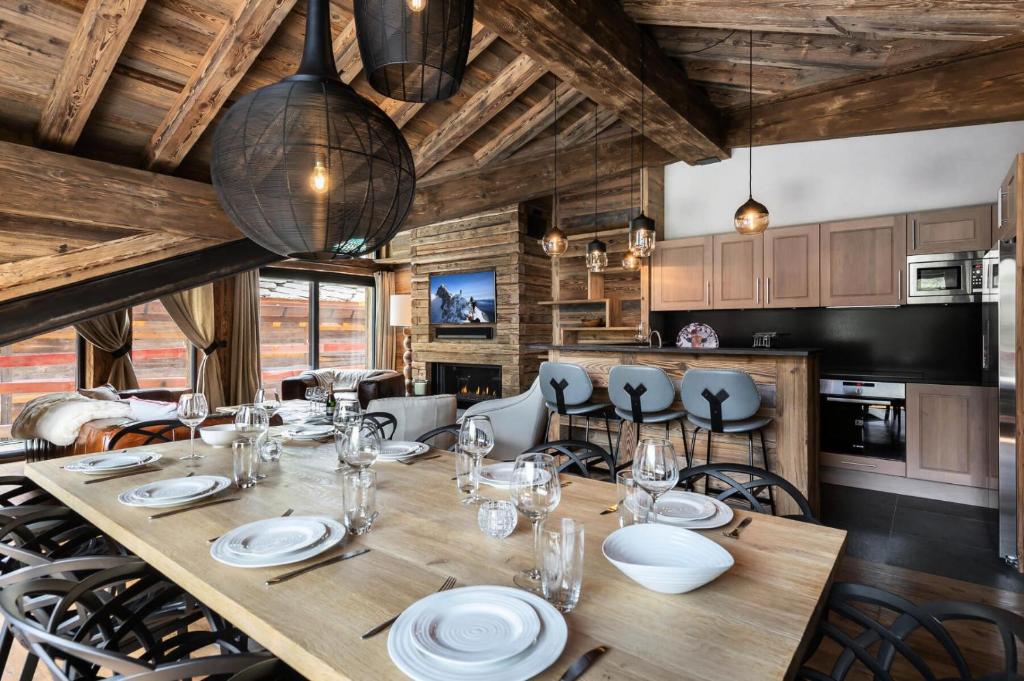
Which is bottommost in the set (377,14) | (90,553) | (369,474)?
(90,553)

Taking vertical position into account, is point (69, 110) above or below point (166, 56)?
below

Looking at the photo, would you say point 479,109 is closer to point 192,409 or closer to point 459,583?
point 192,409

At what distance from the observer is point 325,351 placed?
830cm

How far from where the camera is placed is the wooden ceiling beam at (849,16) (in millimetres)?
2617

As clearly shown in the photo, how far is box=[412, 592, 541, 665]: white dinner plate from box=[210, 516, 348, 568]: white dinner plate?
0.36 meters

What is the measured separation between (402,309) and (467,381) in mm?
→ 1534

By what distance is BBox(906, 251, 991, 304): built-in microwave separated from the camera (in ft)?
13.0

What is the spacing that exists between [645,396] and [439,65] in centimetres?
251

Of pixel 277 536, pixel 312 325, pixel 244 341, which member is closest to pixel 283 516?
pixel 277 536

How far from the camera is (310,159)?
4.09 ft

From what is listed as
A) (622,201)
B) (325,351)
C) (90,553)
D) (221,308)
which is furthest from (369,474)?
(325,351)

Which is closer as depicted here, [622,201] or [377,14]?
[377,14]

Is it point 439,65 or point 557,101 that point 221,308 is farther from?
point 439,65

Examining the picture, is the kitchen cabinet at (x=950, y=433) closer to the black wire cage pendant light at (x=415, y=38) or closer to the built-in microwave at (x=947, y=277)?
the built-in microwave at (x=947, y=277)
